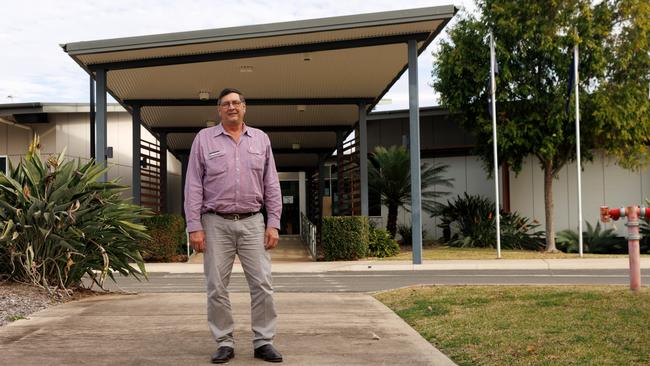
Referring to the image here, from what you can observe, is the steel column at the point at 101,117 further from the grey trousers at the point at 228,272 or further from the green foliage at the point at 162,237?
the grey trousers at the point at 228,272

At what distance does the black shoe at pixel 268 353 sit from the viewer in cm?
511

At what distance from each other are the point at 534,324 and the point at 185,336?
2.96 m

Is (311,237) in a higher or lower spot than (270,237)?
lower

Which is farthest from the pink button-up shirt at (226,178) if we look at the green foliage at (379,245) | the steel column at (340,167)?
the steel column at (340,167)

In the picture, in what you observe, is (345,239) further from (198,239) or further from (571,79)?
(198,239)

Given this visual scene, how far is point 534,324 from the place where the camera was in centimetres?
650

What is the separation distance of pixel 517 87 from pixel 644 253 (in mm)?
6364

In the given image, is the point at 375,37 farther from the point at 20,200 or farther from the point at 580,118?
the point at 20,200

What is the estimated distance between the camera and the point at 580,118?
21828mm

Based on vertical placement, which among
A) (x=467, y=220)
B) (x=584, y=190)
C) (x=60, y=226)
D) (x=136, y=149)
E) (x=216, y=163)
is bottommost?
(x=467, y=220)

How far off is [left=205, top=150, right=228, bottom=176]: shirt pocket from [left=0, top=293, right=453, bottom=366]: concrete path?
4.30 ft

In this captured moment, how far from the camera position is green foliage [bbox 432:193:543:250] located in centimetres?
2417

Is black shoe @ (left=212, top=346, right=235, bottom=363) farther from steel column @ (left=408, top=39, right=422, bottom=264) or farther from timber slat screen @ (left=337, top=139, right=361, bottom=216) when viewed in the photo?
timber slat screen @ (left=337, top=139, right=361, bottom=216)

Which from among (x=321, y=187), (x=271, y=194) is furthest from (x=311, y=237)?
(x=271, y=194)
